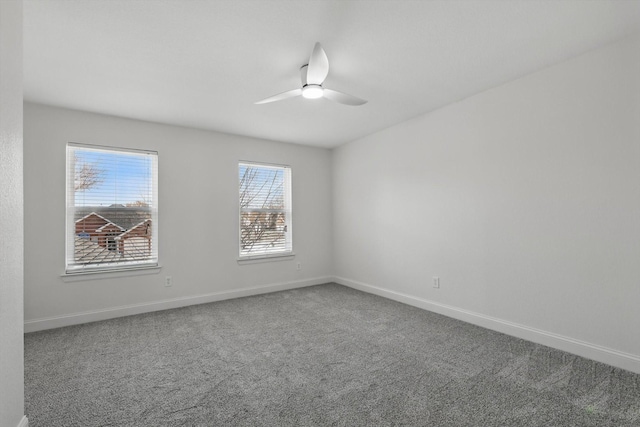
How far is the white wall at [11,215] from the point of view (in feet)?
4.57

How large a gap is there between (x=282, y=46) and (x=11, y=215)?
1.96 meters

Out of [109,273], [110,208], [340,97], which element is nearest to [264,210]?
[110,208]

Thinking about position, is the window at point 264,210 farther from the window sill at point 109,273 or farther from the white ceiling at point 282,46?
the white ceiling at point 282,46

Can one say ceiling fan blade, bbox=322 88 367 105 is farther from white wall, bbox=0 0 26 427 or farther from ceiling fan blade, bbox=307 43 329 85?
white wall, bbox=0 0 26 427

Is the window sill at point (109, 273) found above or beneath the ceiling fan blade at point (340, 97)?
beneath

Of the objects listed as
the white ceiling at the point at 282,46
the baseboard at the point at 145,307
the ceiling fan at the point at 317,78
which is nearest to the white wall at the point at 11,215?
the white ceiling at the point at 282,46

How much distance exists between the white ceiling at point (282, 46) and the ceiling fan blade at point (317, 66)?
15 cm

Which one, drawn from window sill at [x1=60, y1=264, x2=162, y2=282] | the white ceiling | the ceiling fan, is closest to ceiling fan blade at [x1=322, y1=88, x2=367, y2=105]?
the ceiling fan

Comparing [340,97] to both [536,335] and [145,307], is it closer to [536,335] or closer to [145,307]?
[536,335]

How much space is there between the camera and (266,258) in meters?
4.82

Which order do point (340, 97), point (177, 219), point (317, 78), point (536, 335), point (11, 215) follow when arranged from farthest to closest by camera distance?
point (177, 219) → point (536, 335) → point (340, 97) → point (317, 78) → point (11, 215)

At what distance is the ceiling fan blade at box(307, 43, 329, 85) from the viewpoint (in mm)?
2154

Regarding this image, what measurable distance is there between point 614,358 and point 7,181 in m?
4.04

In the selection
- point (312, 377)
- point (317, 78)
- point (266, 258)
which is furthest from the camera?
point (266, 258)
